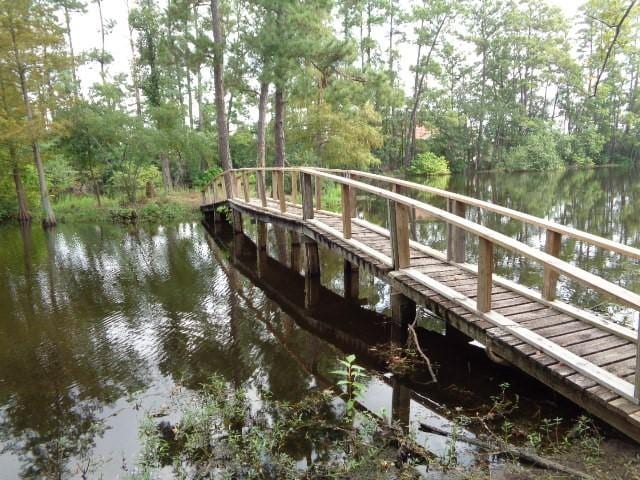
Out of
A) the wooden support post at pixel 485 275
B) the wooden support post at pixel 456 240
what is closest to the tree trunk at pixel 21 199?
the wooden support post at pixel 456 240

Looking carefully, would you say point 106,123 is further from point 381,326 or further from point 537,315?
point 537,315

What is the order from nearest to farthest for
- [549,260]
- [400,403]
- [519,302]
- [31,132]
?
1. [549,260]
2. [400,403]
3. [519,302]
4. [31,132]

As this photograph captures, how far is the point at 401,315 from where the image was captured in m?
5.15

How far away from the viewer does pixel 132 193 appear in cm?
1853

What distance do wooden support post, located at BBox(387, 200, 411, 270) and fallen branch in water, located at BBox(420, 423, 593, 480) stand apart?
6.42ft

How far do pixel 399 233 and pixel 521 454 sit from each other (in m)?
2.52

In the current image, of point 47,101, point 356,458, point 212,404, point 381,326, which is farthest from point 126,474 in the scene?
point 47,101

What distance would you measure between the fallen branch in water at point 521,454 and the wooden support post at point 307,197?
4.47 meters

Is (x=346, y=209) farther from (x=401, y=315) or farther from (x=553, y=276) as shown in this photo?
(x=553, y=276)

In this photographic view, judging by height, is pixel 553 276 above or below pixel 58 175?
below

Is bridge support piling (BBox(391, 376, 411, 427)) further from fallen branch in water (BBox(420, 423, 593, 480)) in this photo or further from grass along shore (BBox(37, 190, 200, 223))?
grass along shore (BBox(37, 190, 200, 223))

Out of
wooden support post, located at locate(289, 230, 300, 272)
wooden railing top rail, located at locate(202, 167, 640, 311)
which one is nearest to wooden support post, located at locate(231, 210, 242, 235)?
wooden support post, located at locate(289, 230, 300, 272)

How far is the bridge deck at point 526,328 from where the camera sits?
291cm

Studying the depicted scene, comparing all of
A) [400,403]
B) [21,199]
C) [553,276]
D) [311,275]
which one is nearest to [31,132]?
[21,199]
